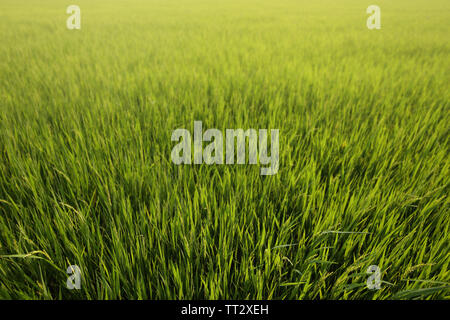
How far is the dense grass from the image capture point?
57 cm

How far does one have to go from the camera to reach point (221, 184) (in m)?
0.81

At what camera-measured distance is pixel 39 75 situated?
2010mm

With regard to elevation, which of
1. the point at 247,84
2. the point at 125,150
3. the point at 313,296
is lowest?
the point at 313,296

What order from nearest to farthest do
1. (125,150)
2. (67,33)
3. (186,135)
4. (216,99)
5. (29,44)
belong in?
(125,150)
(186,135)
(216,99)
(29,44)
(67,33)

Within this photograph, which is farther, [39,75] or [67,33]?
[67,33]

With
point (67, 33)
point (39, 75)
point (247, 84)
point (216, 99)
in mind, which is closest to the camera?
point (216, 99)

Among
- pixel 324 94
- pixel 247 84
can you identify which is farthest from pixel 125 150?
pixel 324 94

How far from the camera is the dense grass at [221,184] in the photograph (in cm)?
57

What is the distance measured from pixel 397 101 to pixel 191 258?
5.59 ft

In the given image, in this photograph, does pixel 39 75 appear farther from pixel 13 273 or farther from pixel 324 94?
pixel 324 94

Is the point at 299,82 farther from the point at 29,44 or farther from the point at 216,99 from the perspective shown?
the point at 29,44

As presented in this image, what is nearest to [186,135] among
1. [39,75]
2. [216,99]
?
[216,99]

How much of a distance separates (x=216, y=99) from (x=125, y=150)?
0.76 metres

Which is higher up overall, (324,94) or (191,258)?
(324,94)
